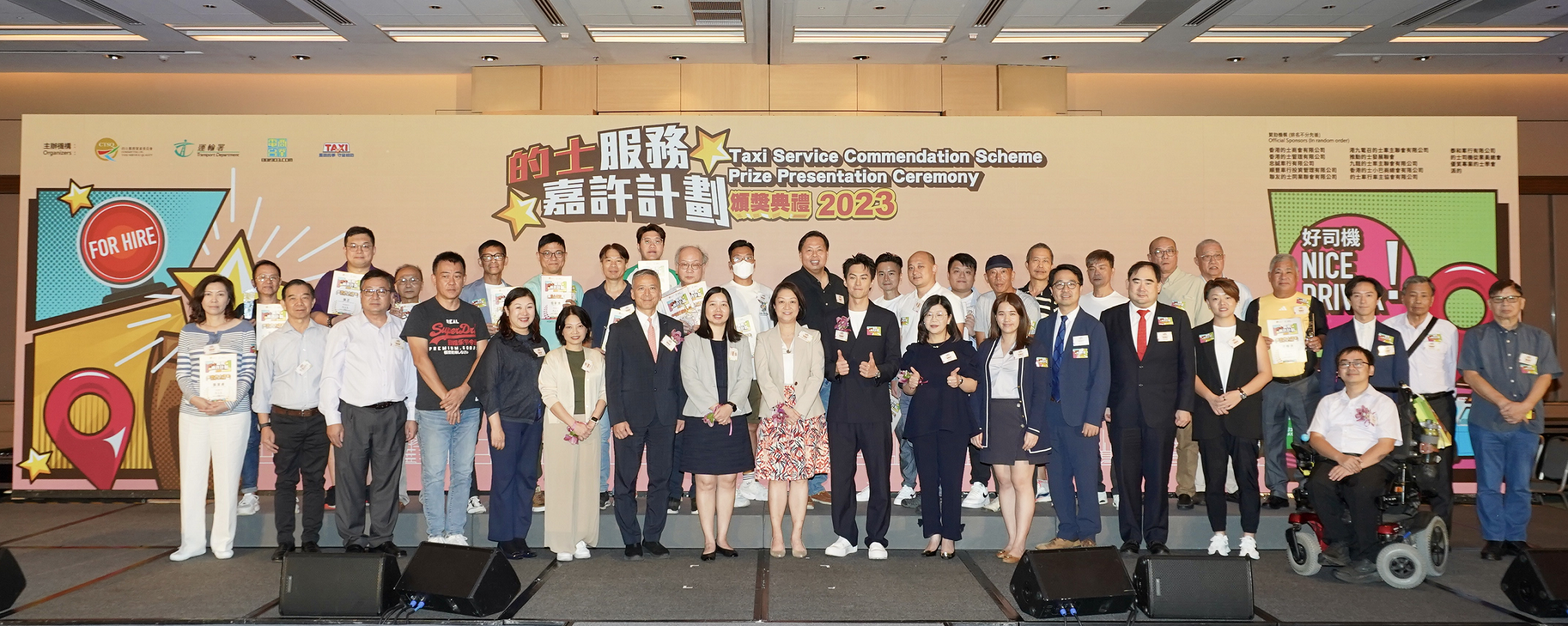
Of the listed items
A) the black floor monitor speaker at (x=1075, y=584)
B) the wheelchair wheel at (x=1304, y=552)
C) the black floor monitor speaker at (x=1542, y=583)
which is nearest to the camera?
the black floor monitor speaker at (x=1075, y=584)

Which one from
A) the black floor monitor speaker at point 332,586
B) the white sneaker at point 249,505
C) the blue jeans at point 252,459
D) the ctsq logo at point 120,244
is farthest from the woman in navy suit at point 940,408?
the ctsq logo at point 120,244

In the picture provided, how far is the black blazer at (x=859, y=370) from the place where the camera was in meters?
4.76

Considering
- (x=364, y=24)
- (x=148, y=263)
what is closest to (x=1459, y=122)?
(x=364, y=24)

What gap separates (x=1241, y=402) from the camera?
4809mm

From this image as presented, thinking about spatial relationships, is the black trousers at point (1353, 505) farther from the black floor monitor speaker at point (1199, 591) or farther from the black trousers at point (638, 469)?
the black trousers at point (638, 469)

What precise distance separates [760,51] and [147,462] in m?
6.13

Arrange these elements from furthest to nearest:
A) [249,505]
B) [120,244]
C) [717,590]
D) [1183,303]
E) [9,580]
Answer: [120,244] → [1183,303] → [249,505] → [717,590] → [9,580]

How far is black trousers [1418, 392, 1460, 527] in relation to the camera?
4688 mm

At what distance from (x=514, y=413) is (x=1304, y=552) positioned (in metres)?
4.20

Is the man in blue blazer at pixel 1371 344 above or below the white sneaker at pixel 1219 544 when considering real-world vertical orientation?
above

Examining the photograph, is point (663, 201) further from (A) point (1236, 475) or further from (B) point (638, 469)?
(A) point (1236, 475)

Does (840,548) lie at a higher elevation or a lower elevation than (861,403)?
lower

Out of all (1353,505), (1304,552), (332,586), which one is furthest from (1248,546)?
(332,586)

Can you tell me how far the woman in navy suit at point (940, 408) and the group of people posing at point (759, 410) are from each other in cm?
1
